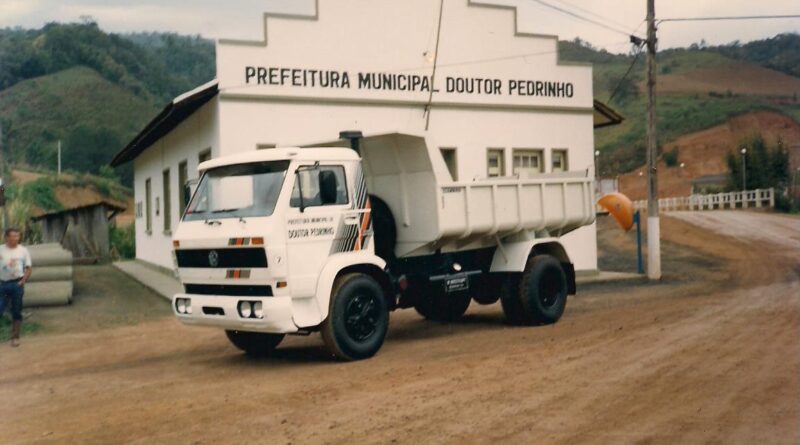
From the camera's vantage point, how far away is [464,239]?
1297cm

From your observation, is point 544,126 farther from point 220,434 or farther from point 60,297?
point 220,434

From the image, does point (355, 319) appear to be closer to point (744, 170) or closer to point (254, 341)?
point (254, 341)

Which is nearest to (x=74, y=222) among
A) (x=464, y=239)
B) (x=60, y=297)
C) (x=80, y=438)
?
(x=60, y=297)

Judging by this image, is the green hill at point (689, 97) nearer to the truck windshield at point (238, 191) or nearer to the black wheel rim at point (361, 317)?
the black wheel rim at point (361, 317)

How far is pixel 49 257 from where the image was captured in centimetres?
1781

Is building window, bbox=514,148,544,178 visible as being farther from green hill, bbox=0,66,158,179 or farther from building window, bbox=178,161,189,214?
green hill, bbox=0,66,158,179

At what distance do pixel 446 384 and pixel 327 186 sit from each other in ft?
10.0

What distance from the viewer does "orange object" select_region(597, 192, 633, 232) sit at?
79.4ft

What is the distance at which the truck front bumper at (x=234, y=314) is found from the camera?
996 centimetres

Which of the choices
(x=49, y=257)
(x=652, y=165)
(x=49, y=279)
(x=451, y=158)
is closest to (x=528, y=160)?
(x=451, y=158)

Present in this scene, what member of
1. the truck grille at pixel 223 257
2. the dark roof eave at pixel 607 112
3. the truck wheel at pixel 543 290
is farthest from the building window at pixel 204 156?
the dark roof eave at pixel 607 112

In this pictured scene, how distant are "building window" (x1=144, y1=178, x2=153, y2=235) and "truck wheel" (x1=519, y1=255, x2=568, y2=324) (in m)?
16.0

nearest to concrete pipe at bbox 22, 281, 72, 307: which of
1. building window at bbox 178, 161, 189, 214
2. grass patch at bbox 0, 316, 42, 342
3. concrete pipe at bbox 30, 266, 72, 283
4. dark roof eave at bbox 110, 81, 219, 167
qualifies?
concrete pipe at bbox 30, 266, 72, 283

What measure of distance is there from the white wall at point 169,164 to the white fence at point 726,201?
93.4 feet
